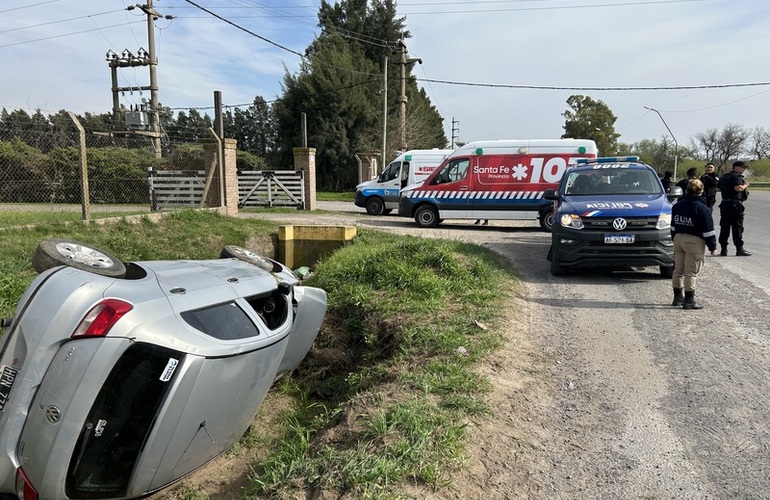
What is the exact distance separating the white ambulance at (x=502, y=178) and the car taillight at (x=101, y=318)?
568 inches

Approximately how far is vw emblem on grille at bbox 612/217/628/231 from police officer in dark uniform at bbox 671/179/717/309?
125 cm

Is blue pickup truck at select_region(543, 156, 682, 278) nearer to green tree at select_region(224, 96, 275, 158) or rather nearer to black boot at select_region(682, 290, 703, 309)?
black boot at select_region(682, 290, 703, 309)

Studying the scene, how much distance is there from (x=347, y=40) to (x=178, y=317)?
51546mm

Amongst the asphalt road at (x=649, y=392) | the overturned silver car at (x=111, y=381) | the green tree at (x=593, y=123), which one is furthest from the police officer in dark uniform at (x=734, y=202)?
the green tree at (x=593, y=123)

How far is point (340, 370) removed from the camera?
5875 mm

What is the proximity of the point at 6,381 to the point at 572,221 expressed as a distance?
7.32 m

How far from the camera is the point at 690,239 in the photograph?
20.9ft

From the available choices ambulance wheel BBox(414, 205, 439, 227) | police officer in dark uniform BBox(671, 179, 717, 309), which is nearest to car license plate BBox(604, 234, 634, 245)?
police officer in dark uniform BBox(671, 179, 717, 309)

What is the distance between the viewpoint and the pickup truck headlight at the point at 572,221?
8.05 m

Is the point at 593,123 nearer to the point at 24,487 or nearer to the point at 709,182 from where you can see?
the point at 709,182

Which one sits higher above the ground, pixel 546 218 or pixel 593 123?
pixel 593 123

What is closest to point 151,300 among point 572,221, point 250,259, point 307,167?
point 250,259

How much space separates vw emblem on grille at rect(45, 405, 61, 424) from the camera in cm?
265

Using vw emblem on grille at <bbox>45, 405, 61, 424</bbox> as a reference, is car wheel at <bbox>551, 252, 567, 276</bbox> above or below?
below
